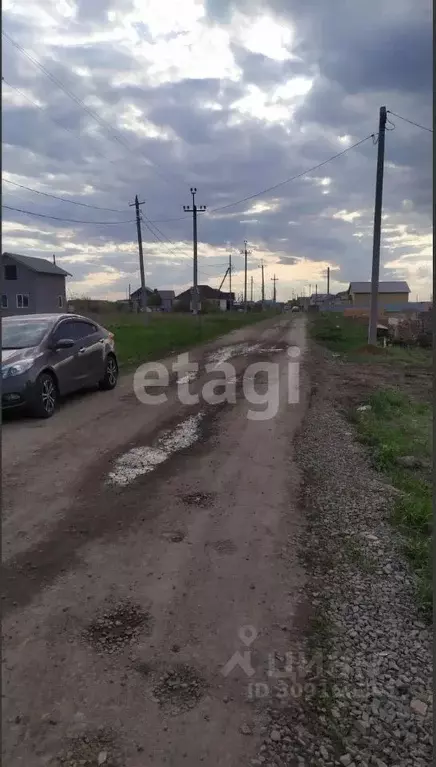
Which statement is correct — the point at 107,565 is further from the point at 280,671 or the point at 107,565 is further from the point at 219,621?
the point at 280,671

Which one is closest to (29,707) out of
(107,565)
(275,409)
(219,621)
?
(219,621)

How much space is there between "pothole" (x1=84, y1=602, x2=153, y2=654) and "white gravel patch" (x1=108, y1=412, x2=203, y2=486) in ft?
7.21

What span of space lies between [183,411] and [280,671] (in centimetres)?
607

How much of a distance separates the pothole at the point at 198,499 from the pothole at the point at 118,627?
1.68m

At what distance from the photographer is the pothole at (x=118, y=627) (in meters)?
2.87

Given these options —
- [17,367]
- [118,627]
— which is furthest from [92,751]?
[17,367]

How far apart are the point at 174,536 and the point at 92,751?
2.04 meters

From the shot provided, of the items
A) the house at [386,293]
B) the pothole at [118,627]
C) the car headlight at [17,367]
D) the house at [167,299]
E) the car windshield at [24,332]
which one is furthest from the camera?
the house at [167,299]

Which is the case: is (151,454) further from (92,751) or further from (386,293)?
(386,293)

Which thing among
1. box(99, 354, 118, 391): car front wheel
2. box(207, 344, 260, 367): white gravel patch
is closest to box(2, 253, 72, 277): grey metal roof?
box(207, 344, 260, 367): white gravel patch

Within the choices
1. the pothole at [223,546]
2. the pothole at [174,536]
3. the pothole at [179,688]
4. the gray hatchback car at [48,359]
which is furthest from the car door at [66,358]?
the pothole at [179,688]

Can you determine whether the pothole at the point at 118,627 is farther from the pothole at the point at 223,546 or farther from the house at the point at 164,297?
the house at the point at 164,297

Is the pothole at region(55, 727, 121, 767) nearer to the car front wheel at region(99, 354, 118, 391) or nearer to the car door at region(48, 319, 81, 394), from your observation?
the car door at region(48, 319, 81, 394)

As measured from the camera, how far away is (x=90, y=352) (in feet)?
32.0
